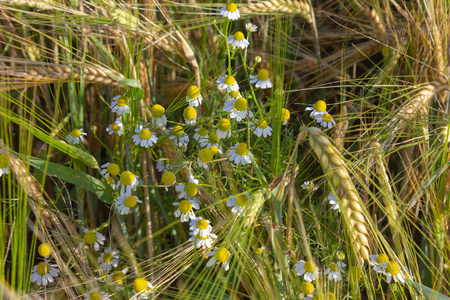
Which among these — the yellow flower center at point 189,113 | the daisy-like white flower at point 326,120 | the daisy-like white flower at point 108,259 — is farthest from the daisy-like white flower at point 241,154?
the daisy-like white flower at point 108,259

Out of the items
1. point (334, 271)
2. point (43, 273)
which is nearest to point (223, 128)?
point (334, 271)

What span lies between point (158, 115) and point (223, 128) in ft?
0.44

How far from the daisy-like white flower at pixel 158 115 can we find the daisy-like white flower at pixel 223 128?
120 mm

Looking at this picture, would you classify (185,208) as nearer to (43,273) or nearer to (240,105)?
(240,105)

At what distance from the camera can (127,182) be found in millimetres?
792

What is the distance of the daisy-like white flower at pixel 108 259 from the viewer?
865mm

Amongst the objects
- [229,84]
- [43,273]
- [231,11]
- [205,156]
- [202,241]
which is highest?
[231,11]

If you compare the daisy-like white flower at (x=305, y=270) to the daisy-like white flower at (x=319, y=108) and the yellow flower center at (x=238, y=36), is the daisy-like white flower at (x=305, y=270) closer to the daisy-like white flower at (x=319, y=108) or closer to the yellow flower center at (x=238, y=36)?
the daisy-like white flower at (x=319, y=108)

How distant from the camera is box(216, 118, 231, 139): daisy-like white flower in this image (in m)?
0.78

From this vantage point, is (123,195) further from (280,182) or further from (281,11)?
(281,11)

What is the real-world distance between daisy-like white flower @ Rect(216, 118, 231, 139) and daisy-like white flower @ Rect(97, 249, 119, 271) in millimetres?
315

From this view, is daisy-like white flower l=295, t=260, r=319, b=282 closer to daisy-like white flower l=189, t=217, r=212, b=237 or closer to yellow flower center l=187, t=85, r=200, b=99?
daisy-like white flower l=189, t=217, r=212, b=237

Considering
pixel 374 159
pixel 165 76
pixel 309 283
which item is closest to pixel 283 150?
pixel 374 159

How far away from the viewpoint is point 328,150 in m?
0.59
